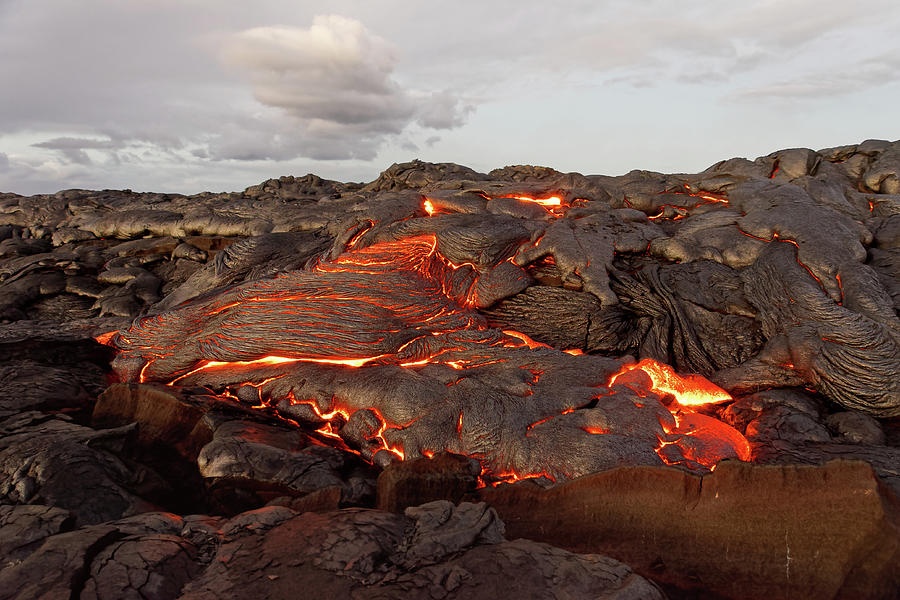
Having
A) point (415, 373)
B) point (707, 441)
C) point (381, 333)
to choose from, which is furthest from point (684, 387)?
point (381, 333)

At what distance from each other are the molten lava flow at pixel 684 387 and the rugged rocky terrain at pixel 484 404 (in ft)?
0.11

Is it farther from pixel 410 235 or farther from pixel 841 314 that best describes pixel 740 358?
pixel 410 235

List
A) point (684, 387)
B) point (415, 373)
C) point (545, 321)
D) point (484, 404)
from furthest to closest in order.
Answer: point (545, 321), point (684, 387), point (415, 373), point (484, 404)

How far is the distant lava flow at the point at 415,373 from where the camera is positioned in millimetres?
5289

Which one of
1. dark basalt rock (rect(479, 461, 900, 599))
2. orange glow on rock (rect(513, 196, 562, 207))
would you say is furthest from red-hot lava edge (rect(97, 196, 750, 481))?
orange glow on rock (rect(513, 196, 562, 207))

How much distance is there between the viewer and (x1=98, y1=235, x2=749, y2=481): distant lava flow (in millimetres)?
5289

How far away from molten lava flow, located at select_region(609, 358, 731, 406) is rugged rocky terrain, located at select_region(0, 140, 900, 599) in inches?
1.4

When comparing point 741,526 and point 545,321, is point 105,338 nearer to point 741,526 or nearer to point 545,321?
point 545,321

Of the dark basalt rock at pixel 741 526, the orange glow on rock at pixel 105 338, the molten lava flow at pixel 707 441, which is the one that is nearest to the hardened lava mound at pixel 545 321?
the molten lava flow at pixel 707 441

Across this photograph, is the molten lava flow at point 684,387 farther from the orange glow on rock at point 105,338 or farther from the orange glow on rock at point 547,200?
the orange glow on rock at point 105,338

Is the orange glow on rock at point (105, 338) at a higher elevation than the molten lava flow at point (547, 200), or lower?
lower

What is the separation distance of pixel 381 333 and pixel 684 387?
4029 mm

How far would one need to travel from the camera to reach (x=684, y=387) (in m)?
6.48

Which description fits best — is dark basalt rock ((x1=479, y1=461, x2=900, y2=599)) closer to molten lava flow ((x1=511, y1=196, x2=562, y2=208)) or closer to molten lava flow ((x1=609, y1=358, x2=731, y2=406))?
molten lava flow ((x1=609, y1=358, x2=731, y2=406))
